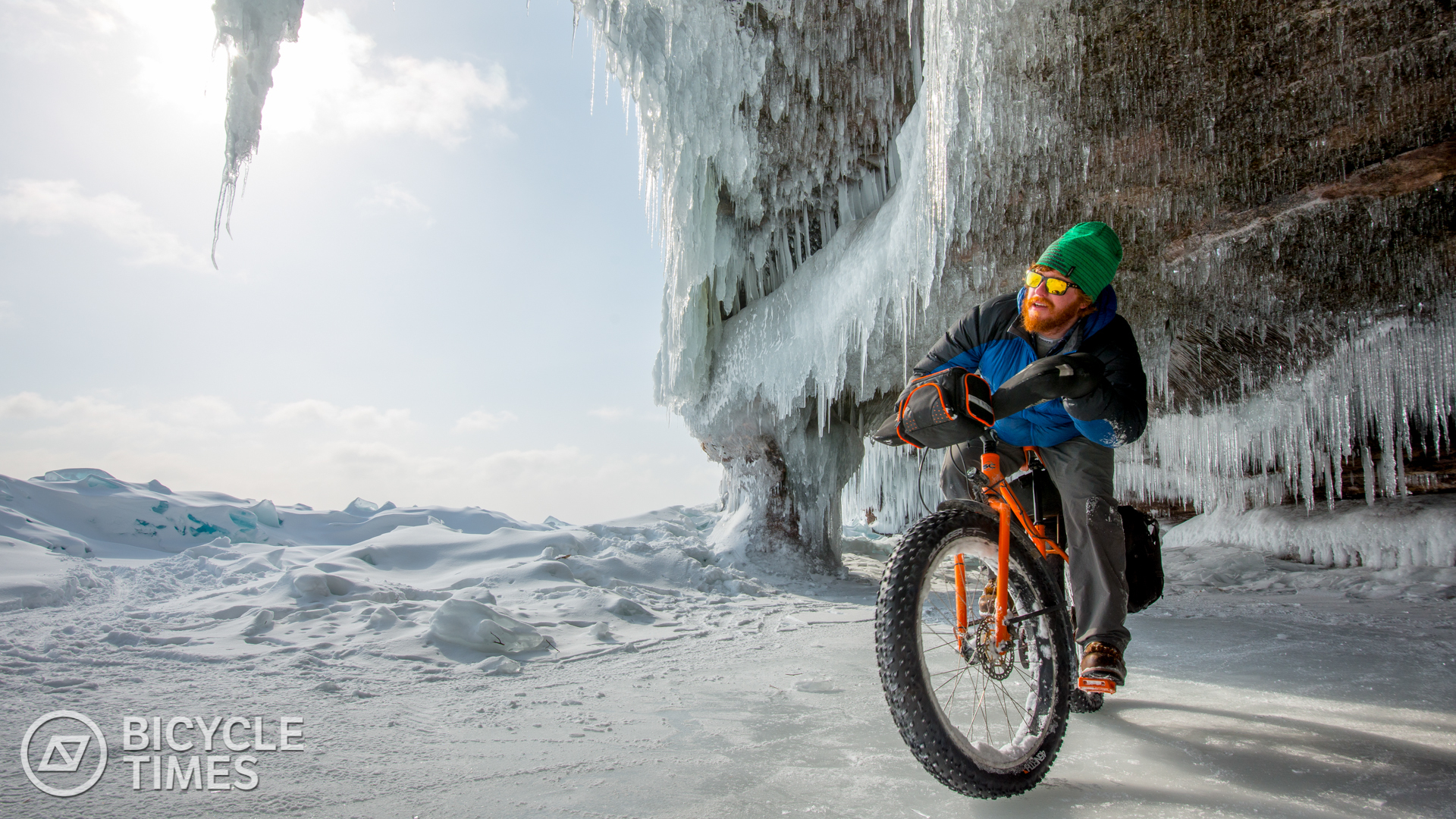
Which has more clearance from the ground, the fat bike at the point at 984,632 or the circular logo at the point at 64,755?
the fat bike at the point at 984,632

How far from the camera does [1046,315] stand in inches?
67.7

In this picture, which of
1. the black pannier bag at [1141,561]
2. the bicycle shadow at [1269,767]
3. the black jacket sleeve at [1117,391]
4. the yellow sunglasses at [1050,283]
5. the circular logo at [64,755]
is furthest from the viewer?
the black pannier bag at [1141,561]

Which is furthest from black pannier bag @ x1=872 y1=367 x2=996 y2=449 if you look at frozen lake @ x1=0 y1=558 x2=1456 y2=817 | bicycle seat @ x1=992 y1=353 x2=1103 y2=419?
frozen lake @ x1=0 y1=558 x2=1456 y2=817

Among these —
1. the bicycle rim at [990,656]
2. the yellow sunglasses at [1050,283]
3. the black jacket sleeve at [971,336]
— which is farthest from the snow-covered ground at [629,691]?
the yellow sunglasses at [1050,283]

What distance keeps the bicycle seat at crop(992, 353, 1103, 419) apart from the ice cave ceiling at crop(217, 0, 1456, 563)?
3.14 m

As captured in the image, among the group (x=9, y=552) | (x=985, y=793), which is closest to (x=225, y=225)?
(x=9, y=552)

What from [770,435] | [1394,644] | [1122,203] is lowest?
[1394,644]

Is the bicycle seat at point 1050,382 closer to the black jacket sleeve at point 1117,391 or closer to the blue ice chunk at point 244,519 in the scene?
the black jacket sleeve at point 1117,391

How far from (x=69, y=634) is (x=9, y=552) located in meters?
2.99

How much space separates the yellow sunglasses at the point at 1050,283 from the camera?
1.69m

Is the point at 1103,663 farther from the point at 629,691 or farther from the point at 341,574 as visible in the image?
the point at 341,574

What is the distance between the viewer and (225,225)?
14.4 ft

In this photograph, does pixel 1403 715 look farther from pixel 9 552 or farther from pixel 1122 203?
pixel 9 552

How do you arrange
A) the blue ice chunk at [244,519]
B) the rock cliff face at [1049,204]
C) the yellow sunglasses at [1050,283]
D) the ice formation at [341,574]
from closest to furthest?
the yellow sunglasses at [1050,283] → the ice formation at [341,574] → the rock cliff face at [1049,204] → the blue ice chunk at [244,519]
